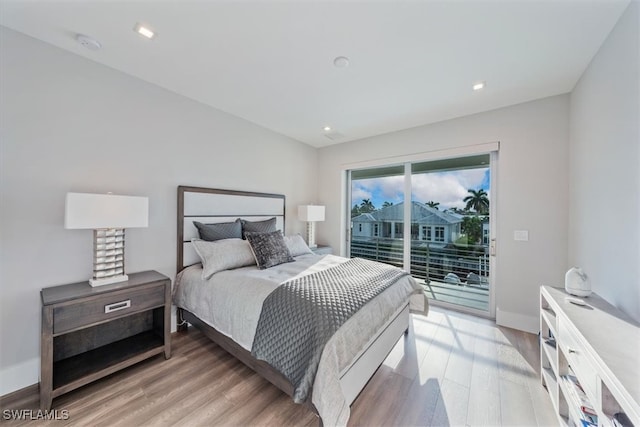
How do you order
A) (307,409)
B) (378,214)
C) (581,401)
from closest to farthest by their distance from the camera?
1. (581,401)
2. (307,409)
3. (378,214)

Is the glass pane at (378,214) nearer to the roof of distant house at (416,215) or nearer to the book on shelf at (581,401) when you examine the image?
the roof of distant house at (416,215)

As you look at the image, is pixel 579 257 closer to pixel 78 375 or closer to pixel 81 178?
pixel 78 375

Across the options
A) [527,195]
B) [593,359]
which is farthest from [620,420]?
[527,195]

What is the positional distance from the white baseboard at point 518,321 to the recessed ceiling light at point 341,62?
10.8ft

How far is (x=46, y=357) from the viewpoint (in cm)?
153

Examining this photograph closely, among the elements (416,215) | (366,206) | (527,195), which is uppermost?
(527,195)

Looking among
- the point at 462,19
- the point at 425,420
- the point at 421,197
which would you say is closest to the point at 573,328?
the point at 425,420

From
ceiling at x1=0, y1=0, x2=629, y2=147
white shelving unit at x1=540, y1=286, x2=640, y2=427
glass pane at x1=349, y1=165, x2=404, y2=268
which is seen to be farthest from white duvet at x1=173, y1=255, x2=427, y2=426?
ceiling at x1=0, y1=0, x2=629, y2=147

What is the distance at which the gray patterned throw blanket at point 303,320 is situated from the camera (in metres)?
1.37

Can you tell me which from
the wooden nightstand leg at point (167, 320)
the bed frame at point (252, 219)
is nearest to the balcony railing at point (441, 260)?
the bed frame at point (252, 219)

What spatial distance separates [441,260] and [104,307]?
3.88 m

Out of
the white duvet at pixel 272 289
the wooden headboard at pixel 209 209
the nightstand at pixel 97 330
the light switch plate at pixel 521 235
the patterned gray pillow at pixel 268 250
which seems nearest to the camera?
the white duvet at pixel 272 289

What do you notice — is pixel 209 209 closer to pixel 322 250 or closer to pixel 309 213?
pixel 309 213

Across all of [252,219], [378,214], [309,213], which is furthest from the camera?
[378,214]
